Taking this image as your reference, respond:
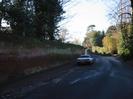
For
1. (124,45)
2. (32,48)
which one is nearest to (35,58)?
(32,48)

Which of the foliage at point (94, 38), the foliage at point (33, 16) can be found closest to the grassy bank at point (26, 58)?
the foliage at point (33, 16)

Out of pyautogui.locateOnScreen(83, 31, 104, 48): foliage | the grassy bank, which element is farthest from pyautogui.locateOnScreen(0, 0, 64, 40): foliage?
pyautogui.locateOnScreen(83, 31, 104, 48): foliage

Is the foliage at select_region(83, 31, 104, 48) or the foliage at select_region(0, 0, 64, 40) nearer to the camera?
the foliage at select_region(0, 0, 64, 40)

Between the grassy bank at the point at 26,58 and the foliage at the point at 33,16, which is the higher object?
the foliage at the point at 33,16

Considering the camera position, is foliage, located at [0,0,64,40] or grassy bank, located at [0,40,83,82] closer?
grassy bank, located at [0,40,83,82]

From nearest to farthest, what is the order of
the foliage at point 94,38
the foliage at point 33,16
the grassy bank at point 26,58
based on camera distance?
the grassy bank at point 26,58, the foliage at point 33,16, the foliage at point 94,38

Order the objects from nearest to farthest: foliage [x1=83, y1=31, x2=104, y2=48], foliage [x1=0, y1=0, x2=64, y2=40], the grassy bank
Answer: the grassy bank
foliage [x1=0, y1=0, x2=64, y2=40]
foliage [x1=83, y1=31, x2=104, y2=48]

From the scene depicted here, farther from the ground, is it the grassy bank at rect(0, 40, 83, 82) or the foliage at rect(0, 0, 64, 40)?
the foliage at rect(0, 0, 64, 40)

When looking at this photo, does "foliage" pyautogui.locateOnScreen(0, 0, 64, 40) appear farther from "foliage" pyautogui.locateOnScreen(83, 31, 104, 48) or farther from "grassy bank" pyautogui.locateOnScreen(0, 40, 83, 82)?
"foliage" pyautogui.locateOnScreen(83, 31, 104, 48)

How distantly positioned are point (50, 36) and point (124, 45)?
13.0 metres

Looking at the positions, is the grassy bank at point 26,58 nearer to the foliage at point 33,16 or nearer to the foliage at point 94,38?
the foliage at point 33,16

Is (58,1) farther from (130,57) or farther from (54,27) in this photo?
(130,57)

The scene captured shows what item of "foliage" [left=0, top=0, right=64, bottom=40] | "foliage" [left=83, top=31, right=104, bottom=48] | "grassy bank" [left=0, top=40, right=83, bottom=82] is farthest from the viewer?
"foliage" [left=83, top=31, right=104, bottom=48]

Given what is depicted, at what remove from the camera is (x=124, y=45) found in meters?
47.8
